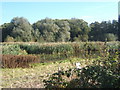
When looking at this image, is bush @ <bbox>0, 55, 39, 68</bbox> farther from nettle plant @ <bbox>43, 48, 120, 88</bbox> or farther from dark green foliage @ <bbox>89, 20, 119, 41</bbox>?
dark green foliage @ <bbox>89, 20, 119, 41</bbox>

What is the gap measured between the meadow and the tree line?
5.90 meters

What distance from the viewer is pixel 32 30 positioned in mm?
19672

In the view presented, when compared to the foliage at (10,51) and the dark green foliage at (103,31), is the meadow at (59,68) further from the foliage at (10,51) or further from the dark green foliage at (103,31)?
the dark green foliage at (103,31)

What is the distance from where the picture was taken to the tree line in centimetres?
1847

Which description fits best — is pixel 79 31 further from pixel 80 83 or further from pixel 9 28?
pixel 80 83

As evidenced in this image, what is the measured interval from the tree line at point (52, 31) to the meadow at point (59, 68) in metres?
5.90

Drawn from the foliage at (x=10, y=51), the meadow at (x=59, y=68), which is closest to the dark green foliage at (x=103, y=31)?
the meadow at (x=59, y=68)

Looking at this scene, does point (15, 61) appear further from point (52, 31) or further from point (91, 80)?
point (52, 31)

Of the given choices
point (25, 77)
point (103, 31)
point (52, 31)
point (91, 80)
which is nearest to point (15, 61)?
point (25, 77)

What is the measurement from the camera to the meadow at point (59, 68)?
104 inches

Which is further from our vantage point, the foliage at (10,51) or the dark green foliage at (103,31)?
the dark green foliage at (103,31)

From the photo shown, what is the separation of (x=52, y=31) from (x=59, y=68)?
1483 cm

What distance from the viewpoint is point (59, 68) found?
3742 mm

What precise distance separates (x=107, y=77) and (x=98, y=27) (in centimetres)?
1857
